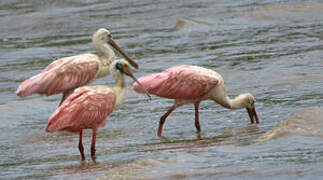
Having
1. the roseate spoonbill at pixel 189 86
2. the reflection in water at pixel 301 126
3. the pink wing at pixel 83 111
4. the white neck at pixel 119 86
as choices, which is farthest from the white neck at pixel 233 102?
the pink wing at pixel 83 111

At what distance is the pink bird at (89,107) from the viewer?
9.78 m

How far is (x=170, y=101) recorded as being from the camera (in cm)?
1371

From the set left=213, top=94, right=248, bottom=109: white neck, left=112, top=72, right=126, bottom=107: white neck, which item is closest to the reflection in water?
left=213, top=94, right=248, bottom=109: white neck

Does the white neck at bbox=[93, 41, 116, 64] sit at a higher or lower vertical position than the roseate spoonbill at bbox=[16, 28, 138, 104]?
higher

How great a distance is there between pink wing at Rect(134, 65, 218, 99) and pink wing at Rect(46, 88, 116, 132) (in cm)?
156

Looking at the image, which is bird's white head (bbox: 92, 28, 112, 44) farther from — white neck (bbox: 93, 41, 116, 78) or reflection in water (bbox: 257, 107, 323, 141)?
reflection in water (bbox: 257, 107, 323, 141)

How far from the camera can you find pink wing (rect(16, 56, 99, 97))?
12.4 m

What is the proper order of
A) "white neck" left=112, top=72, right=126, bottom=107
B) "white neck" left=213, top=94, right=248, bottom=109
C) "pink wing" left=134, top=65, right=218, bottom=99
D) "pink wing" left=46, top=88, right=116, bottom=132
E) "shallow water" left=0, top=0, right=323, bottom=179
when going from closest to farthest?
"shallow water" left=0, top=0, right=323, bottom=179 < "pink wing" left=46, top=88, right=116, bottom=132 < "white neck" left=112, top=72, right=126, bottom=107 < "pink wing" left=134, top=65, right=218, bottom=99 < "white neck" left=213, top=94, right=248, bottom=109

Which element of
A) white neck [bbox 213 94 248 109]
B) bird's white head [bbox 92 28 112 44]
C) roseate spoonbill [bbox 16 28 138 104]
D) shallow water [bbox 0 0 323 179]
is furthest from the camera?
bird's white head [bbox 92 28 112 44]

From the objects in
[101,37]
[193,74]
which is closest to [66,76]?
[101,37]

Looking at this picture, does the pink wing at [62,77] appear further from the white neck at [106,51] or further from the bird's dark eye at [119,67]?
the bird's dark eye at [119,67]

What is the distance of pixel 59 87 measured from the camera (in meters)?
12.5

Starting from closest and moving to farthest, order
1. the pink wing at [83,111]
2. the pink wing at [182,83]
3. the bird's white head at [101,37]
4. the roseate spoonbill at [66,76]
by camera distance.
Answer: the pink wing at [83,111] → the pink wing at [182,83] → the roseate spoonbill at [66,76] → the bird's white head at [101,37]

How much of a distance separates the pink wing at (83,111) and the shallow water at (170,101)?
1.33ft
